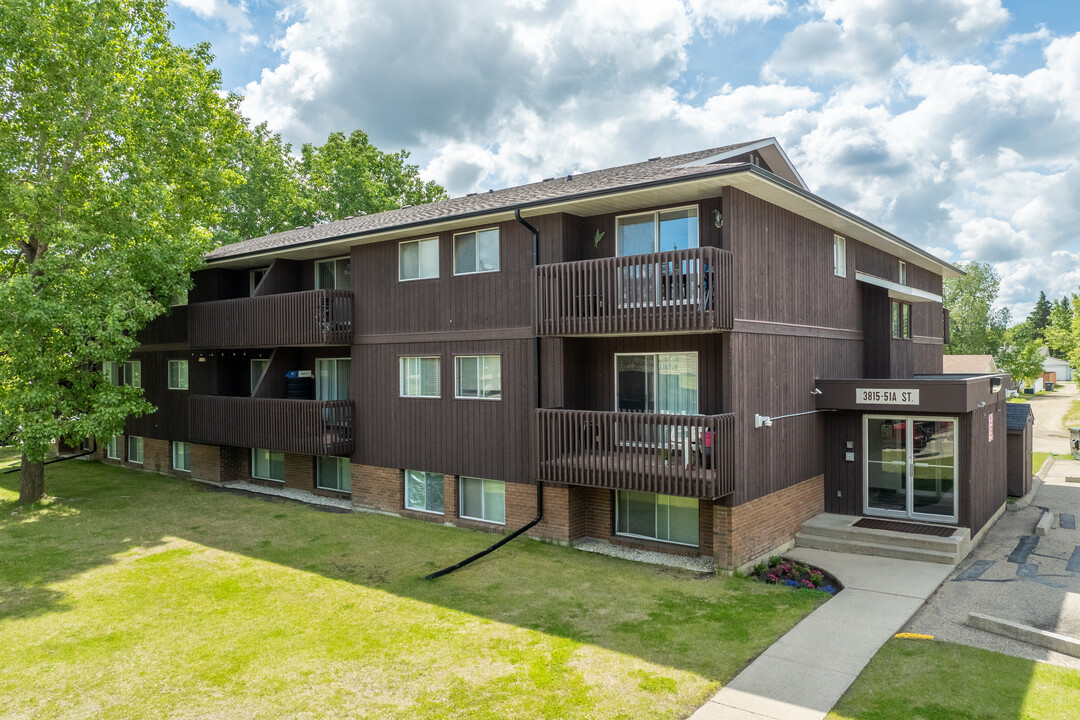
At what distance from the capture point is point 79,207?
15609 mm

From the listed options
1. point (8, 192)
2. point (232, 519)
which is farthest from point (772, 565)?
point (8, 192)

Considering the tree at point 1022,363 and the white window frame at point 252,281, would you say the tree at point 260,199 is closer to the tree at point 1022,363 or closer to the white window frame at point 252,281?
the white window frame at point 252,281

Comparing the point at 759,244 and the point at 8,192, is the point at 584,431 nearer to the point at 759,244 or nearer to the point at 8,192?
the point at 759,244

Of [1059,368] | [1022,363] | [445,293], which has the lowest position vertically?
[1059,368]

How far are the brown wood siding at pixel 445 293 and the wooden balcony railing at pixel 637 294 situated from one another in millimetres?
1099

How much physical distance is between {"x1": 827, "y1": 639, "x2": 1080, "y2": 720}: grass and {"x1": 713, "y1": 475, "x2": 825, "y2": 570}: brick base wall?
3.03 meters

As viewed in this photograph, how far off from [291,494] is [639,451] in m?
11.1

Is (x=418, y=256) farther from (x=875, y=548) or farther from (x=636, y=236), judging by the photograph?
(x=875, y=548)

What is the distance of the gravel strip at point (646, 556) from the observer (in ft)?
37.6

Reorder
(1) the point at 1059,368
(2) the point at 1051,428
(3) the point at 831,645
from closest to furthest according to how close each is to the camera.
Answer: (3) the point at 831,645, (2) the point at 1051,428, (1) the point at 1059,368

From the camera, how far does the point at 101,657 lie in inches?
314

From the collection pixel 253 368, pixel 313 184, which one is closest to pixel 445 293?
pixel 253 368

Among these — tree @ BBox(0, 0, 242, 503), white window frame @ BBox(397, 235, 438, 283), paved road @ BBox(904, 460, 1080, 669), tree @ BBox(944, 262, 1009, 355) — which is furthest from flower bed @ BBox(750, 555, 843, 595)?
tree @ BBox(944, 262, 1009, 355)

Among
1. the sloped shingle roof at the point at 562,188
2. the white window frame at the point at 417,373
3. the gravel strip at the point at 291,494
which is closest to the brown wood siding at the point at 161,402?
the gravel strip at the point at 291,494
